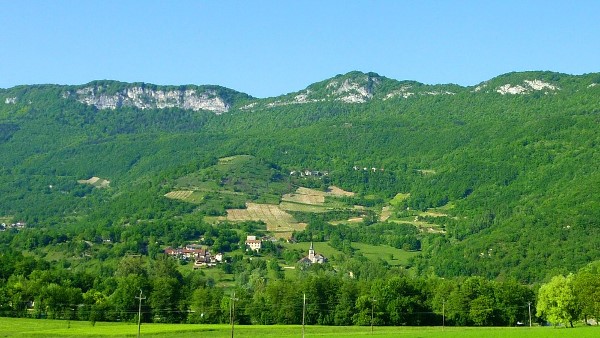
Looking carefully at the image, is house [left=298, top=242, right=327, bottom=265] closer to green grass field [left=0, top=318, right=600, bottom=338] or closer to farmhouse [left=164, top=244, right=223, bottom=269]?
farmhouse [left=164, top=244, right=223, bottom=269]

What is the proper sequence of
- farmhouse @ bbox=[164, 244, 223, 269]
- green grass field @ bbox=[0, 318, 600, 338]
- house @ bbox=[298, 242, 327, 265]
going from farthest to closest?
house @ bbox=[298, 242, 327, 265], farmhouse @ bbox=[164, 244, 223, 269], green grass field @ bbox=[0, 318, 600, 338]

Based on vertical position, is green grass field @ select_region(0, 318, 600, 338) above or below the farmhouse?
below

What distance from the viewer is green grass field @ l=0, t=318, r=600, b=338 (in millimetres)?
83000

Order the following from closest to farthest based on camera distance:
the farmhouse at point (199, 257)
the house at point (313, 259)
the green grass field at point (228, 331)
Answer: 1. the green grass field at point (228, 331)
2. the farmhouse at point (199, 257)
3. the house at point (313, 259)

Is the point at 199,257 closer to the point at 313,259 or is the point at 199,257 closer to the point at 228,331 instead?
the point at 313,259

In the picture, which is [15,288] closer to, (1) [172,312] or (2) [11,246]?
(1) [172,312]

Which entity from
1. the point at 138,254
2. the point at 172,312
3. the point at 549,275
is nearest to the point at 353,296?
the point at 172,312

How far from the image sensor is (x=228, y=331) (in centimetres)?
9062

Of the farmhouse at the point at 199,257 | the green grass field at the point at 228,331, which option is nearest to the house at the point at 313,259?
the farmhouse at the point at 199,257

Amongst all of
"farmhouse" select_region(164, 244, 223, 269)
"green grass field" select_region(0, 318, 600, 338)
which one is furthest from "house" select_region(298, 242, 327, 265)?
"green grass field" select_region(0, 318, 600, 338)

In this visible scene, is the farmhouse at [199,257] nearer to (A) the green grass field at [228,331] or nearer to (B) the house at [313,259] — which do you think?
(B) the house at [313,259]

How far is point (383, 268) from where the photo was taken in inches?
6708

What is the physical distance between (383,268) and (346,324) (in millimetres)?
62005

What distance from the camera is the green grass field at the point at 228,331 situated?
3268 inches
